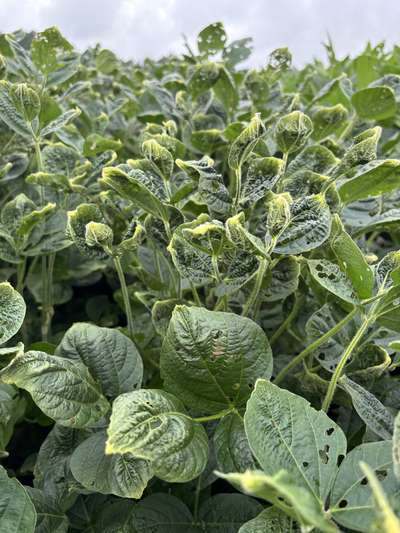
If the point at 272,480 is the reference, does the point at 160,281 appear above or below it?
above

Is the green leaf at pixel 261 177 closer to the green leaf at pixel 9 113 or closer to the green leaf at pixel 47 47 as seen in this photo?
the green leaf at pixel 9 113

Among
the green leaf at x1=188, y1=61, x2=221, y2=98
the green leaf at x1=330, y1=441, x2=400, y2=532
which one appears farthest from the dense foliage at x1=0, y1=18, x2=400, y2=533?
the green leaf at x1=188, y1=61, x2=221, y2=98

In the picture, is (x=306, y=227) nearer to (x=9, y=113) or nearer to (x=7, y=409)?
(x=7, y=409)

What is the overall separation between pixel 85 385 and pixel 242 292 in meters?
0.36

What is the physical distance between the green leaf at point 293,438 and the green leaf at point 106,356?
281 millimetres

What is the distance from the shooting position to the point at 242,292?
108 cm

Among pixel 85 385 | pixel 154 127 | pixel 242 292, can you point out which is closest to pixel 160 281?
pixel 242 292

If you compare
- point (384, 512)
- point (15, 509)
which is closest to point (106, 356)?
point (15, 509)

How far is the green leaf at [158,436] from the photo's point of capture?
647 mm

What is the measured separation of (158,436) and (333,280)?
33cm

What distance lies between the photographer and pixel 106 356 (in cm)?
92

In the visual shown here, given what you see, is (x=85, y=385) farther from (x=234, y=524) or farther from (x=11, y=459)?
(x=11, y=459)

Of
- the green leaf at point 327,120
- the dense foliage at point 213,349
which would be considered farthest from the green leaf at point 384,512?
the green leaf at point 327,120

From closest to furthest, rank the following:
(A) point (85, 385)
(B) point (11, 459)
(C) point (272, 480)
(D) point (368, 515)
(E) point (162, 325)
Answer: (C) point (272, 480) → (D) point (368, 515) → (A) point (85, 385) → (E) point (162, 325) → (B) point (11, 459)
